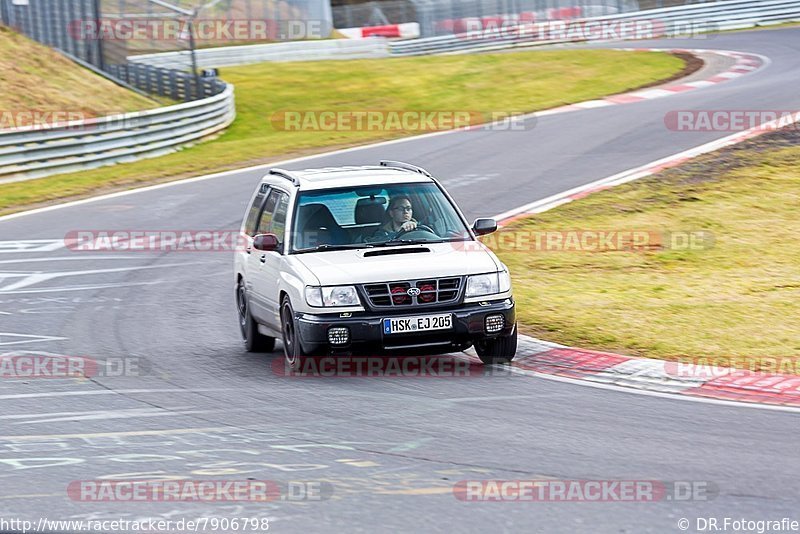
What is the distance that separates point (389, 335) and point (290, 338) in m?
1.03

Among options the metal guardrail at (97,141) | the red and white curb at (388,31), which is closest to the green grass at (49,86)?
the metal guardrail at (97,141)

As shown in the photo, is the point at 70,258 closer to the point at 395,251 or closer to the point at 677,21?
the point at 395,251

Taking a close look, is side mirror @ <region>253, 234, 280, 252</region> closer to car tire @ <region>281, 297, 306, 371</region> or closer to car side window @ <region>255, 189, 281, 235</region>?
car tire @ <region>281, 297, 306, 371</region>

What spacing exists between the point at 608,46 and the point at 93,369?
1433 inches

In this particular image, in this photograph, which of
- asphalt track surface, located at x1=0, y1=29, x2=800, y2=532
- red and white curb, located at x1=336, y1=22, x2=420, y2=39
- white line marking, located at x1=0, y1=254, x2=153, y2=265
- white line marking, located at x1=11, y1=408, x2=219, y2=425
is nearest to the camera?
asphalt track surface, located at x1=0, y1=29, x2=800, y2=532

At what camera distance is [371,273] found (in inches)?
394

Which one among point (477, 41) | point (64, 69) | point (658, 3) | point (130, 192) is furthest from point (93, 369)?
point (658, 3)

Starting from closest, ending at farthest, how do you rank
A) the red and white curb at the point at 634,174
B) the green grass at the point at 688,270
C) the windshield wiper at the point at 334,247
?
the windshield wiper at the point at 334,247, the green grass at the point at 688,270, the red and white curb at the point at 634,174

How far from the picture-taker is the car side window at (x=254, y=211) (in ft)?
39.8

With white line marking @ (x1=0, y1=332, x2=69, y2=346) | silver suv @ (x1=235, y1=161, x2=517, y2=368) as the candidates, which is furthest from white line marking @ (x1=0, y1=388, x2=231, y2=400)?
white line marking @ (x1=0, y1=332, x2=69, y2=346)

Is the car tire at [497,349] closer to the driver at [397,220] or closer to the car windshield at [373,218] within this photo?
the car windshield at [373,218]

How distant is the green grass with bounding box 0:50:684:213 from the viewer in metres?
25.6

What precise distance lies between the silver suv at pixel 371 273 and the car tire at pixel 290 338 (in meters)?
0.01

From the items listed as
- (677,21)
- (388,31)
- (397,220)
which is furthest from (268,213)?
(388,31)
